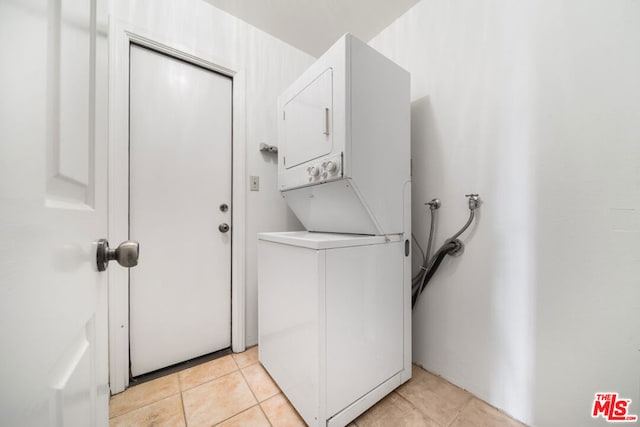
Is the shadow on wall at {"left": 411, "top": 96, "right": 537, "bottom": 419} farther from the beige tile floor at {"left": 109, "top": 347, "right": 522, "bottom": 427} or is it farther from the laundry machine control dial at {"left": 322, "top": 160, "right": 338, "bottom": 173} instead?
the laundry machine control dial at {"left": 322, "top": 160, "right": 338, "bottom": 173}

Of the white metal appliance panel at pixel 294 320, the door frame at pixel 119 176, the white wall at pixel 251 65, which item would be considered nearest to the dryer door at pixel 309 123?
the white wall at pixel 251 65

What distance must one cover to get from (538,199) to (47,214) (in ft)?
5.39

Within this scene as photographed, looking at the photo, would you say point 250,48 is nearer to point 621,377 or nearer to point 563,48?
point 563,48

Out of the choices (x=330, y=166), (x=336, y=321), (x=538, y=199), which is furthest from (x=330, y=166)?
(x=538, y=199)

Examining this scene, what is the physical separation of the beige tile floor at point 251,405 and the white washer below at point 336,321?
0.07 m

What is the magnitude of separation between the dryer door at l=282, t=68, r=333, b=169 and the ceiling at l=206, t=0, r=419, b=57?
79 centimetres

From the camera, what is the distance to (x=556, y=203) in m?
1.08

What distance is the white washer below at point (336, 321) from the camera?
3.43 ft

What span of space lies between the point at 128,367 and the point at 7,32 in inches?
72.8

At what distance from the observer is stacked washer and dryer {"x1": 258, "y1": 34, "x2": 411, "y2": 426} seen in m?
1.07

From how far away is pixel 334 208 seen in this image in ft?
4.44

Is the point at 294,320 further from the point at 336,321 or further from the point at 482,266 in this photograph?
the point at 482,266

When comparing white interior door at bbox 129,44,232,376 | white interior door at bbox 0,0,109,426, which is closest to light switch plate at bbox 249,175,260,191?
white interior door at bbox 129,44,232,376

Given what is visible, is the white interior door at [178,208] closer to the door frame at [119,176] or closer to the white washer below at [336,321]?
the door frame at [119,176]
